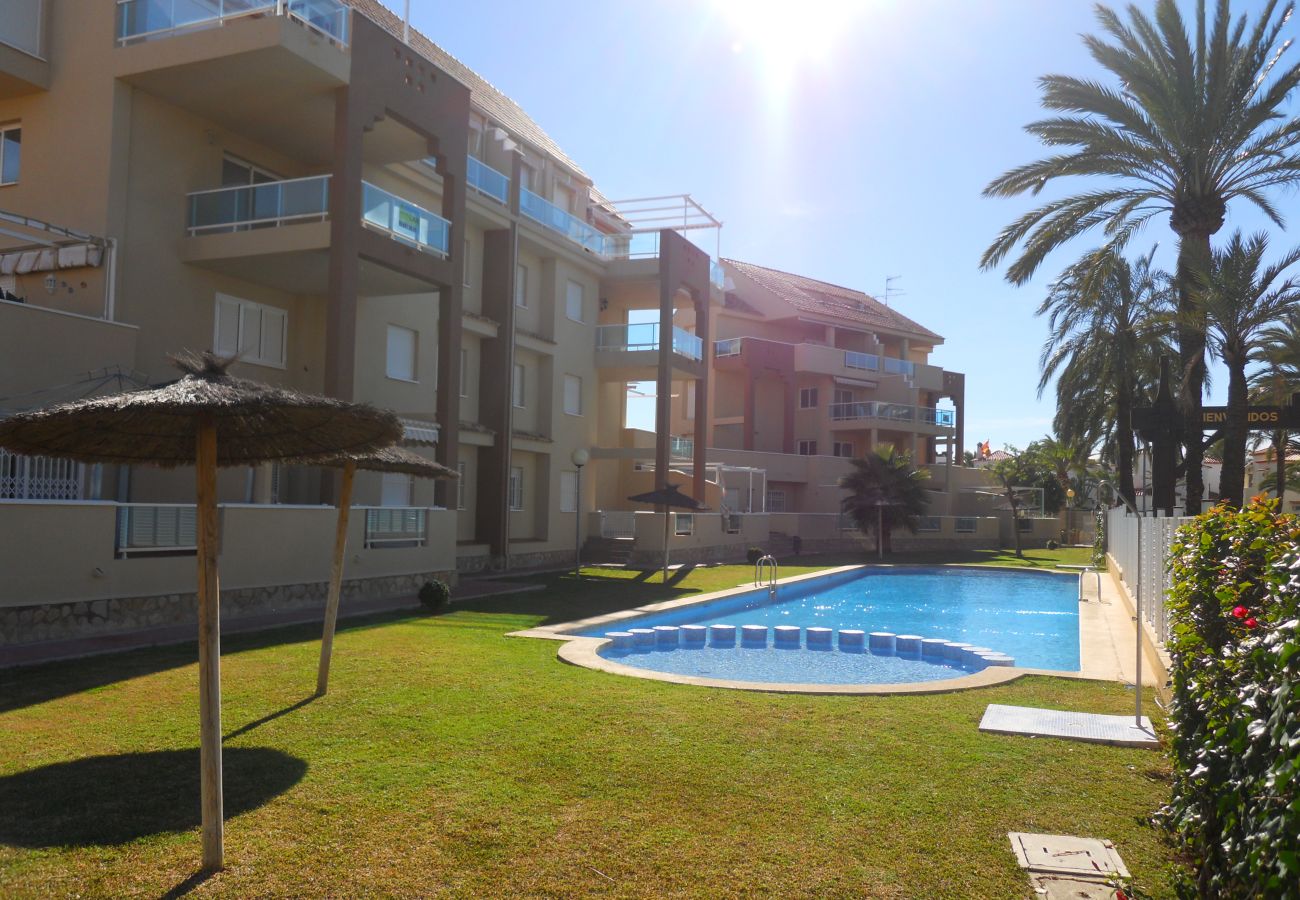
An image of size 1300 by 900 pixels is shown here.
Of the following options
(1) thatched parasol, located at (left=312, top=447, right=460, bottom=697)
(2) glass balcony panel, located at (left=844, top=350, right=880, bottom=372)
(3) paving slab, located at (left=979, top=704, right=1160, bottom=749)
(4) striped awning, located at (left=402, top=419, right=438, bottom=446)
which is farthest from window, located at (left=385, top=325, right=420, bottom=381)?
(2) glass balcony panel, located at (left=844, top=350, right=880, bottom=372)

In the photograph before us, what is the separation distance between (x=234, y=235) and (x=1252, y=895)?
18.2m

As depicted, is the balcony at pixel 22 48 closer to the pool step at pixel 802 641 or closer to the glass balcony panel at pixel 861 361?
the pool step at pixel 802 641

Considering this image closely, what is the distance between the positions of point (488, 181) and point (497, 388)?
5.39 metres

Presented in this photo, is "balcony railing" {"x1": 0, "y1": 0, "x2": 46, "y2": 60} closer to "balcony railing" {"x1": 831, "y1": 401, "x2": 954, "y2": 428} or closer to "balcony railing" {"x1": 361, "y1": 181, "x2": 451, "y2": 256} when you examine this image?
"balcony railing" {"x1": 361, "y1": 181, "x2": 451, "y2": 256}

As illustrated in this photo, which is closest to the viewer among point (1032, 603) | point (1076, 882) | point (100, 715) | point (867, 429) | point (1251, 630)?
point (1251, 630)

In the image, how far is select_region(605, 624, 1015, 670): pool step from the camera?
15.8m

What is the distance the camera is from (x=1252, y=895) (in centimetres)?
312

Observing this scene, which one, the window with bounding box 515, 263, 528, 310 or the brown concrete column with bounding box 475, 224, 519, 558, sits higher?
the window with bounding box 515, 263, 528, 310

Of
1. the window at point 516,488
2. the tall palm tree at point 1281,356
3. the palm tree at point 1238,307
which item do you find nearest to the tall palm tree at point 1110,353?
the tall palm tree at point 1281,356

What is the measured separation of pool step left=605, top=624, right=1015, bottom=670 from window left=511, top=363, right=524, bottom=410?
42.4ft

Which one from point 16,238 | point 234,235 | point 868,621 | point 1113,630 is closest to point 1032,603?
point 868,621

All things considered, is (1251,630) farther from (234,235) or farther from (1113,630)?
(234,235)

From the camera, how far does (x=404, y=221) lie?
19672mm

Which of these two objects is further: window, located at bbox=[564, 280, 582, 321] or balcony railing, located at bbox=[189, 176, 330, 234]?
window, located at bbox=[564, 280, 582, 321]
